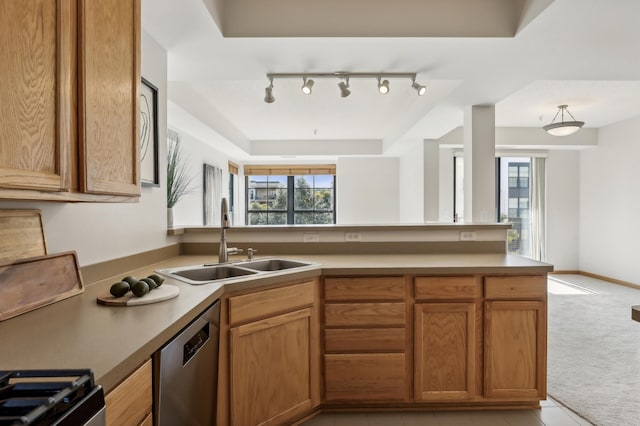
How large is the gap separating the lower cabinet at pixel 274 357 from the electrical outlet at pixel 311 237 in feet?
2.13

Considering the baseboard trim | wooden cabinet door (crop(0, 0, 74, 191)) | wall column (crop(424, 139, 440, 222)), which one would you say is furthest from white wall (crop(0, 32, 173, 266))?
the baseboard trim

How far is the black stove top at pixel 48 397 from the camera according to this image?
58 cm

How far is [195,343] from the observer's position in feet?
4.18

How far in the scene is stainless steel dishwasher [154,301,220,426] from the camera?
1046mm

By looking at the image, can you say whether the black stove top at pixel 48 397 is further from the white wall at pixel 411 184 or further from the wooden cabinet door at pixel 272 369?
the white wall at pixel 411 184

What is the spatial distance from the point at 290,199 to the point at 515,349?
6366mm

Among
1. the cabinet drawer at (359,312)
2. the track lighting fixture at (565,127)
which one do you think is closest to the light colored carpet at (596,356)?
the cabinet drawer at (359,312)

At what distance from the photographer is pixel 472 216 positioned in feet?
11.2

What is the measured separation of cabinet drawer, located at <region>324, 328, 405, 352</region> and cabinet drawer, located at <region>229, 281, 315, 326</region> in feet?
0.90

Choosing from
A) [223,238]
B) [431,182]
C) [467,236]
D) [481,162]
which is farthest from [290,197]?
[223,238]

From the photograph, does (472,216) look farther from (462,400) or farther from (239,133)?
(239,133)

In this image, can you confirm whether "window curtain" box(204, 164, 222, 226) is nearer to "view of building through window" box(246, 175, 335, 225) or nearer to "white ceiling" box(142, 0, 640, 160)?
"white ceiling" box(142, 0, 640, 160)

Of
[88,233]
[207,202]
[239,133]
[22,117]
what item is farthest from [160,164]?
[239,133]

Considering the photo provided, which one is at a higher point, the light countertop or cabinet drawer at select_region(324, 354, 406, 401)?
the light countertop
